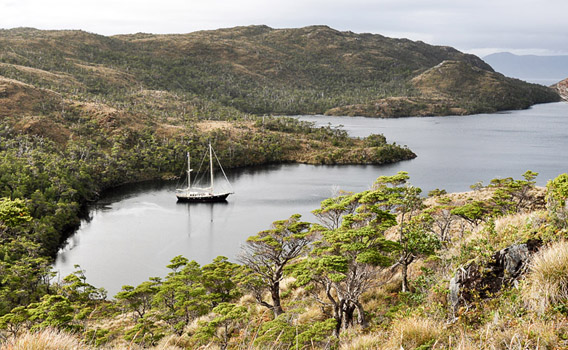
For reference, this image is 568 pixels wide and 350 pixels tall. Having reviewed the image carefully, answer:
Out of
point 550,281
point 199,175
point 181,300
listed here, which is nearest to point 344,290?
point 550,281

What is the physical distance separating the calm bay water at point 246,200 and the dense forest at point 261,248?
315 cm

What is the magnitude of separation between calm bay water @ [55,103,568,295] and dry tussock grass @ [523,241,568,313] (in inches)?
1387

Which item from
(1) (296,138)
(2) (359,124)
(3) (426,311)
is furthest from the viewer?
(2) (359,124)

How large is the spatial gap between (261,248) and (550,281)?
17.1m

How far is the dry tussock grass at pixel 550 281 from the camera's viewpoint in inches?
246

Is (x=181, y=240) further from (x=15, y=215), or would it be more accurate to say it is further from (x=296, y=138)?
(x=296, y=138)

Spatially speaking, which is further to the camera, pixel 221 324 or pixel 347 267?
pixel 221 324

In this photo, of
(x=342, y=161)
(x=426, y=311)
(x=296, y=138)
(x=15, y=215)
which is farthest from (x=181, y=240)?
(x=296, y=138)

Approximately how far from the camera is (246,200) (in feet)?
206

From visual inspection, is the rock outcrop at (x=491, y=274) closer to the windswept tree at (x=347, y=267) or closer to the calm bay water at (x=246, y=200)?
the windswept tree at (x=347, y=267)

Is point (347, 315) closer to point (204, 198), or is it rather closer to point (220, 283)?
point (220, 283)

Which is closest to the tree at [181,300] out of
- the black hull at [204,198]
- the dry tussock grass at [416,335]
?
the dry tussock grass at [416,335]

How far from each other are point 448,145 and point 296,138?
39.6 metres

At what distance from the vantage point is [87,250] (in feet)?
144
